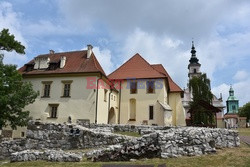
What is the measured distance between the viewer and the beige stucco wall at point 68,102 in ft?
82.0

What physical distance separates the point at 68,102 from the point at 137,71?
36.9 feet

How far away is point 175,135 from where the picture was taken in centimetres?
1085

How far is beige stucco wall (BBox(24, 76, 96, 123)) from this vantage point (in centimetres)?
2500

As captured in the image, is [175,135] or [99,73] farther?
[99,73]

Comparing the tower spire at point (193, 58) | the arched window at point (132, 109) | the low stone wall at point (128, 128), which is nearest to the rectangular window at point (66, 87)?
the low stone wall at point (128, 128)

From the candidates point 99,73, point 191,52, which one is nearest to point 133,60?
point 99,73

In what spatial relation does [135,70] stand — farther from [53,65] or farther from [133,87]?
[53,65]

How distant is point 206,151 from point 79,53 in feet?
72.9

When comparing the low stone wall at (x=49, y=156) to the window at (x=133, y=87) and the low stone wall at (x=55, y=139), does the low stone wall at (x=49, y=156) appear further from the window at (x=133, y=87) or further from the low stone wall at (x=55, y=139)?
the window at (x=133, y=87)

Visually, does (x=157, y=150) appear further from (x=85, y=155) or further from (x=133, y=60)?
(x=133, y=60)

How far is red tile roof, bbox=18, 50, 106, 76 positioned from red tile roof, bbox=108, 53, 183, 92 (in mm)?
4954

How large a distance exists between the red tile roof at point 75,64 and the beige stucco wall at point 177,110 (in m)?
12.3

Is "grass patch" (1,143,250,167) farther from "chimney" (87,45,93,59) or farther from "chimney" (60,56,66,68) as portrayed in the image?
"chimney" (87,45,93,59)

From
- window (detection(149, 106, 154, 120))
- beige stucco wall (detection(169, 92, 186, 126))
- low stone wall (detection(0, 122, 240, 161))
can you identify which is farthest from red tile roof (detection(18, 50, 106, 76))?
beige stucco wall (detection(169, 92, 186, 126))
